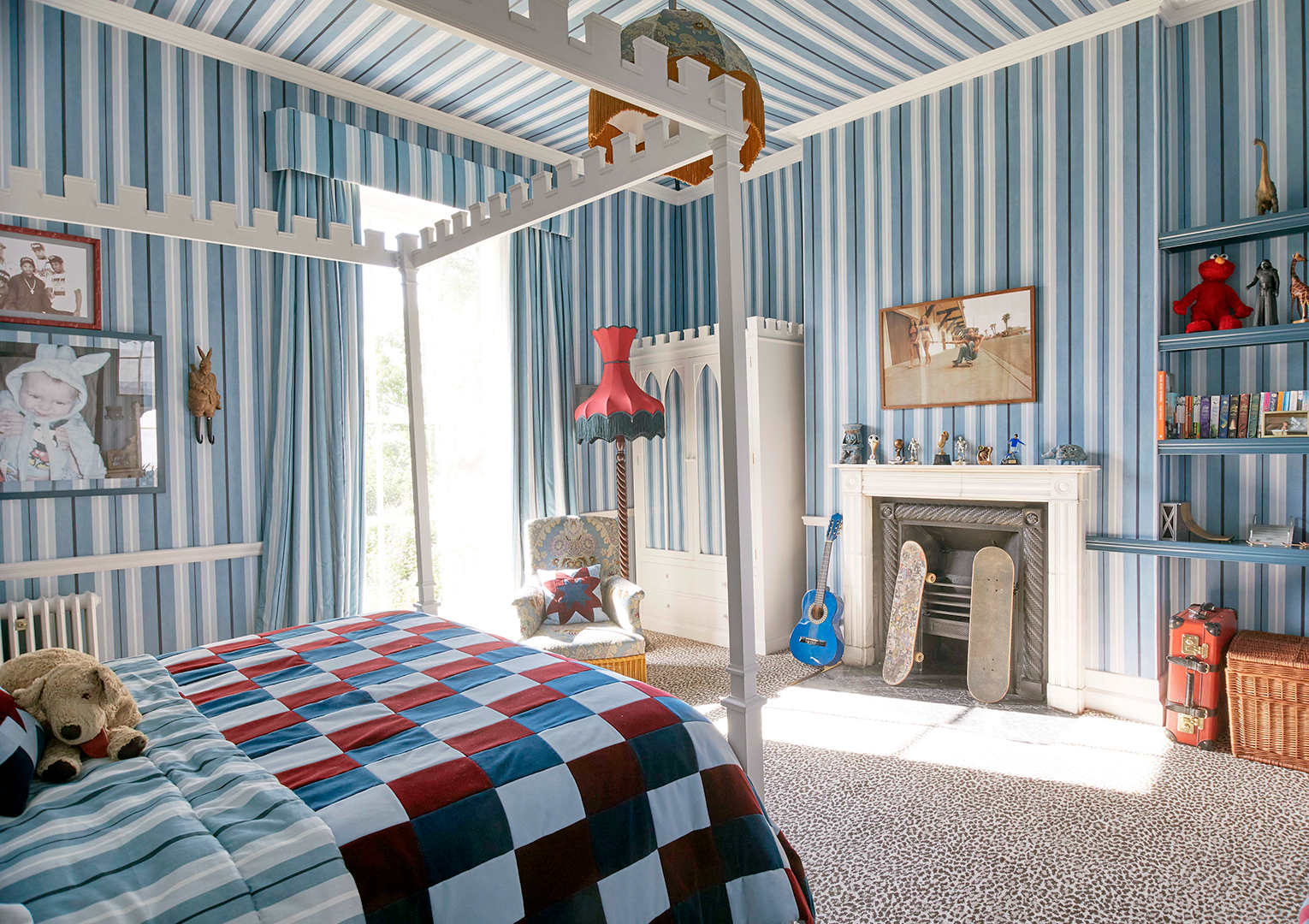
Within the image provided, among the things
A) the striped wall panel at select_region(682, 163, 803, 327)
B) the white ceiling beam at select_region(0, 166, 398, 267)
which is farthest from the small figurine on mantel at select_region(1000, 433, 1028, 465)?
the white ceiling beam at select_region(0, 166, 398, 267)

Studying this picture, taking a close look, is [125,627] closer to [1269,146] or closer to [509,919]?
[509,919]

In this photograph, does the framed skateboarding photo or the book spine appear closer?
the book spine

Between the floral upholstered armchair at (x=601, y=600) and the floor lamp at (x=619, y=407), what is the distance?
20 centimetres

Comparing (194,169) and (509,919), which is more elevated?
(194,169)

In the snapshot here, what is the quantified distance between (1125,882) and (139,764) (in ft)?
8.06

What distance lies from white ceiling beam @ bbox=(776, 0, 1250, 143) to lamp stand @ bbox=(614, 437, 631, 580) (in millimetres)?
2152

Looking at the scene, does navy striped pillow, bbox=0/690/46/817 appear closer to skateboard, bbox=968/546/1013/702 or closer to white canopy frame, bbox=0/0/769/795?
white canopy frame, bbox=0/0/769/795

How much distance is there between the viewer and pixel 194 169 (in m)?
3.20

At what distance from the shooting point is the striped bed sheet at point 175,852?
1033 mm

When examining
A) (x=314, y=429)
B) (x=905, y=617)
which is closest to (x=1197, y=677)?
(x=905, y=617)

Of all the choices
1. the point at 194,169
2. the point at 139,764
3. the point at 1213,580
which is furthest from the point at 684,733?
the point at 194,169

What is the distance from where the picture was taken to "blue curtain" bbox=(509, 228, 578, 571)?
4387 mm

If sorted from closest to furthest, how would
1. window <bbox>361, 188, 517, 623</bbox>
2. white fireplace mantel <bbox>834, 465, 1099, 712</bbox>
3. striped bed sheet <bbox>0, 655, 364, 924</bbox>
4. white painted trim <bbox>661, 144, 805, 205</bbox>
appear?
striped bed sheet <bbox>0, 655, 364, 924</bbox> < white fireplace mantel <bbox>834, 465, 1099, 712</bbox> < window <bbox>361, 188, 517, 623</bbox> < white painted trim <bbox>661, 144, 805, 205</bbox>

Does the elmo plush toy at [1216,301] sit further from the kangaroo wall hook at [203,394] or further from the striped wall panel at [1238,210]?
the kangaroo wall hook at [203,394]
